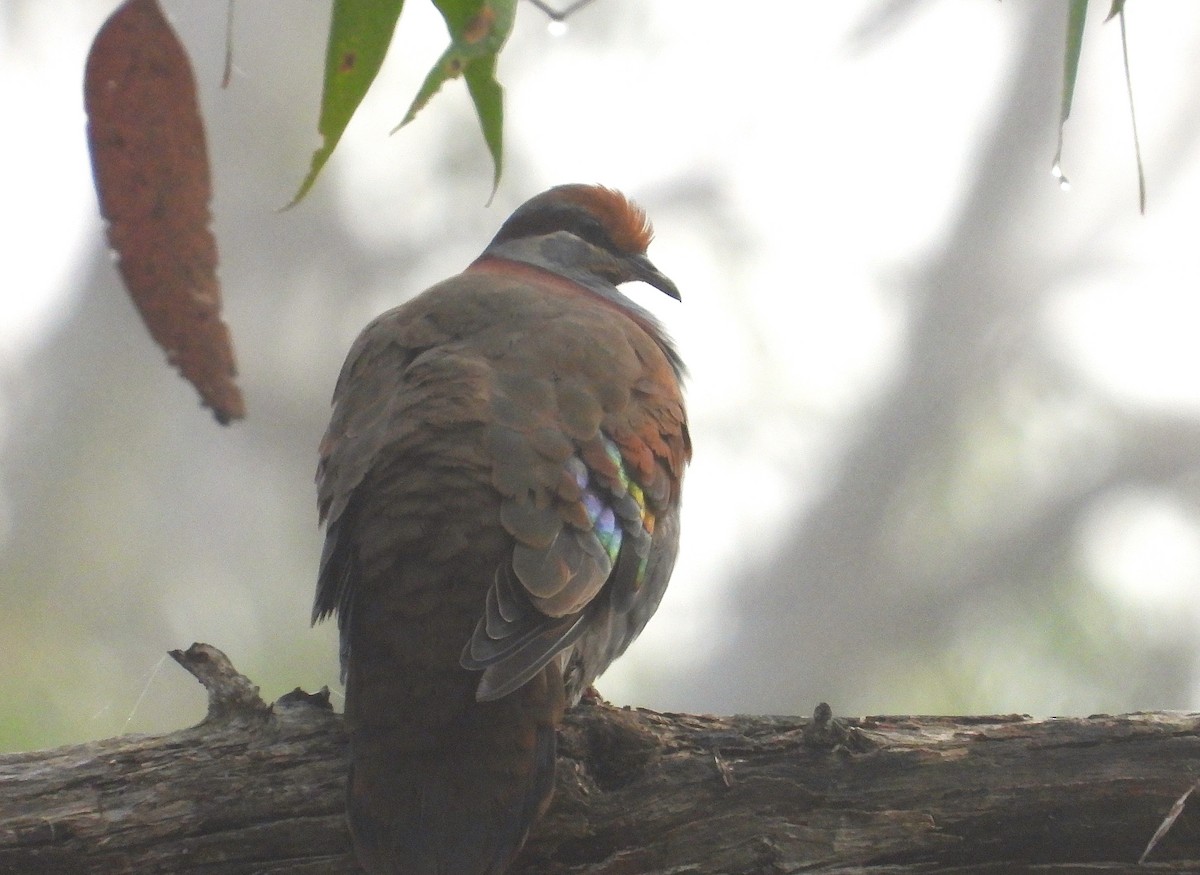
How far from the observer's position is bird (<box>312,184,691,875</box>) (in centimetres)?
236

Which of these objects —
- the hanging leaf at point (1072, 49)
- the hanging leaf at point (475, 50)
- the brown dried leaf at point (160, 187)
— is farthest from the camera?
the hanging leaf at point (1072, 49)

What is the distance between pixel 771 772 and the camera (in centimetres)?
252

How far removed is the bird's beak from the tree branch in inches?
82.2

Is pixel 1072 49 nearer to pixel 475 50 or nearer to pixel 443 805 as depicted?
pixel 475 50

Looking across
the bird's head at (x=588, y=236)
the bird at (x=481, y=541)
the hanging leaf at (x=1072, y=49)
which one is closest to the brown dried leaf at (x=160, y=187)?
the bird at (x=481, y=541)

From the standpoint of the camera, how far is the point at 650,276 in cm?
439

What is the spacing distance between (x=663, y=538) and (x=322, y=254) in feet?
15.7

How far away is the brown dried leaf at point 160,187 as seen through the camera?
4.26 feet

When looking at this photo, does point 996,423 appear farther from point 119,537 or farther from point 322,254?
point 119,537

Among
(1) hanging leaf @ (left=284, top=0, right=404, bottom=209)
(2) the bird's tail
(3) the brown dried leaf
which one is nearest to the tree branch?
(2) the bird's tail

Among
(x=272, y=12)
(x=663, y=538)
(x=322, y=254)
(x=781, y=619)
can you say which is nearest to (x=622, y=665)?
(x=781, y=619)

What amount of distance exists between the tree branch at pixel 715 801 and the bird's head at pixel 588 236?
208cm

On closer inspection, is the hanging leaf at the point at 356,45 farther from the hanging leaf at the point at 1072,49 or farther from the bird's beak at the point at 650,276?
the bird's beak at the point at 650,276

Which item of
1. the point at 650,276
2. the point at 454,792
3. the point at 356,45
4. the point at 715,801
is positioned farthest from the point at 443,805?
the point at 650,276
